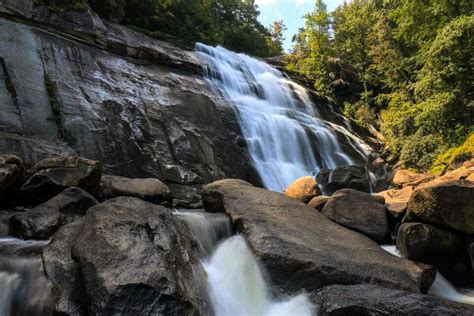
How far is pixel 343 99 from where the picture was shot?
2783 cm

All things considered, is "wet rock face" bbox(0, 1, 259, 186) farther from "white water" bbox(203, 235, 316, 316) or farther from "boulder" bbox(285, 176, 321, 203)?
"white water" bbox(203, 235, 316, 316)

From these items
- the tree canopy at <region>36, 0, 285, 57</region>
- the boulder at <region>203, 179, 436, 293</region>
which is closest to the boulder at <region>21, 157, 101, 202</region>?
the boulder at <region>203, 179, 436, 293</region>

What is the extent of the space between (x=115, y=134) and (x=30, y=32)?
4.49m

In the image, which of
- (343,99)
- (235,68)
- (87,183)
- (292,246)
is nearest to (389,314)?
(292,246)

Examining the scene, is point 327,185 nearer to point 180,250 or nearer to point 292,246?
point 292,246

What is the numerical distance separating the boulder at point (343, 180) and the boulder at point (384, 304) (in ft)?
26.8

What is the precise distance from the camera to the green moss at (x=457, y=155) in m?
14.1

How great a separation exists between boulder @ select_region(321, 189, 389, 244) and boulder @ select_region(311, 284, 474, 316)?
9.50 ft

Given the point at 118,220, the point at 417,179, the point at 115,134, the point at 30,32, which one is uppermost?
the point at 30,32

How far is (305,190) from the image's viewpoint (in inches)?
389

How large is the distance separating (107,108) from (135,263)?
25.6ft

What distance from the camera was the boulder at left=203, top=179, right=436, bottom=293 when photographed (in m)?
5.80

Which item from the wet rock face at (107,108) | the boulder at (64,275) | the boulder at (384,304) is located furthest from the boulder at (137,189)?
the boulder at (384,304)

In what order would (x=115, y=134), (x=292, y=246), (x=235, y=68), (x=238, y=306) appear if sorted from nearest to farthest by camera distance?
(x=238, y=306) < (x=292, y=246) < (x=115, y=134) < (x=235, y=68)
